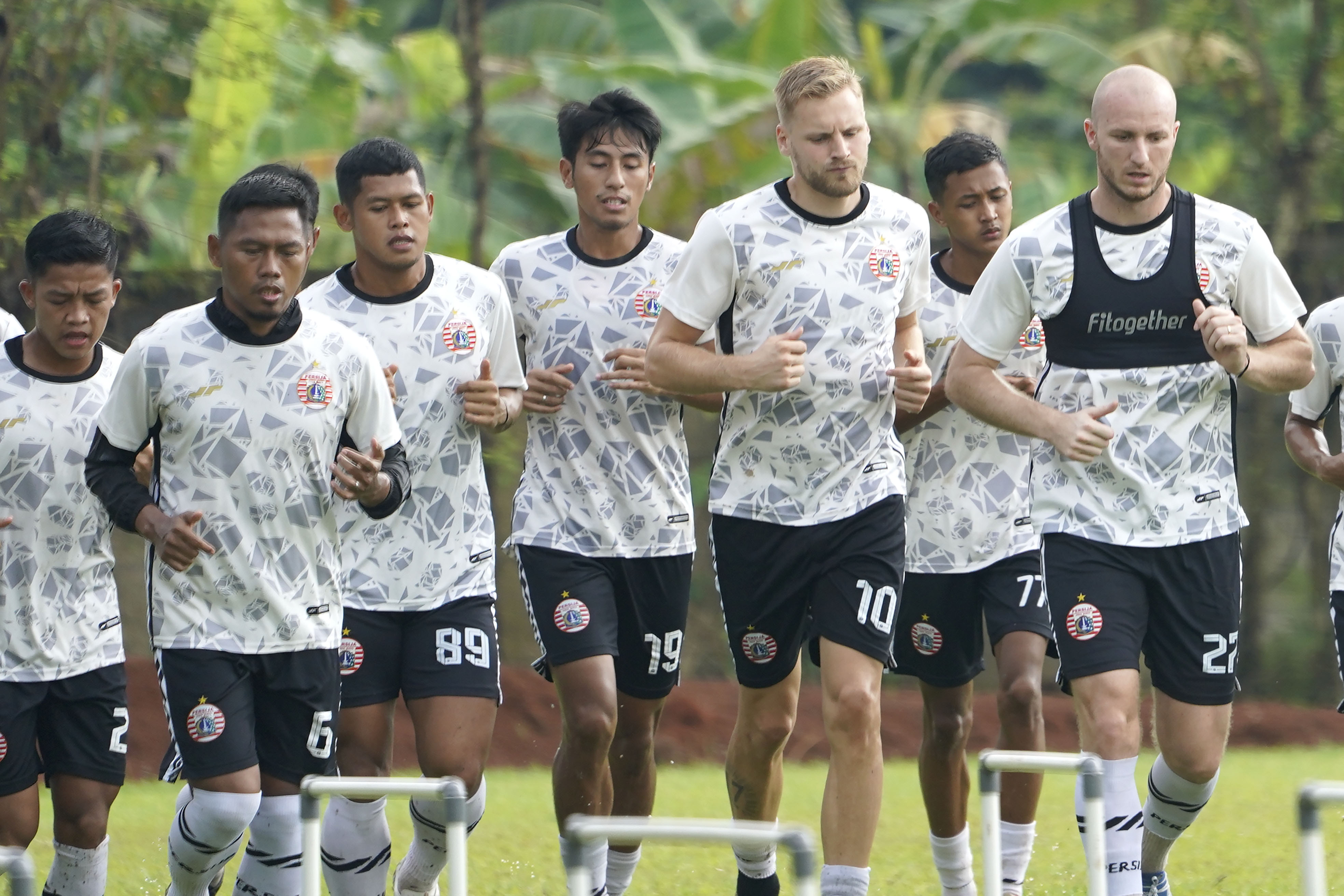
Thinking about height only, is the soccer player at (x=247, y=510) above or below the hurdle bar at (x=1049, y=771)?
above

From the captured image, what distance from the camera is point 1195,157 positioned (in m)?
24.4

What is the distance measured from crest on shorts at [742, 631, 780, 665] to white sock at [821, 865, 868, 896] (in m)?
0.98

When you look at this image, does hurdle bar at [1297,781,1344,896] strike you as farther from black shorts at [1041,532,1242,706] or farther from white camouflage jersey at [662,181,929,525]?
white camouflage jersey at [662,181,929,525]

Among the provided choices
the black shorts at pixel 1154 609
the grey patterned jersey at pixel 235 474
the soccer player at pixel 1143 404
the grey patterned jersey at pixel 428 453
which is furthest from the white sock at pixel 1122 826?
the grey patterned jersey at pixel 235 474

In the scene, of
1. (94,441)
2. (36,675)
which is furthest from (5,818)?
(94,441)

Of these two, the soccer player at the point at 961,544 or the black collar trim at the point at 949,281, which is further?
the black collar trim at the point at 949,281

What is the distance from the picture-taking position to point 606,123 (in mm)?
7684

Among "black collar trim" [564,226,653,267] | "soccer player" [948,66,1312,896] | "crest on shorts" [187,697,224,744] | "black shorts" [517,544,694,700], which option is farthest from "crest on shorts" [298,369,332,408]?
"soccer player" [948,66,1312,896]

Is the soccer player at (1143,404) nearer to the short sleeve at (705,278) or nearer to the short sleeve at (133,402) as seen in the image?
the short sleeve at (705,278)

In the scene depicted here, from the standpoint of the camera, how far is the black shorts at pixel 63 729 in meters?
6.76

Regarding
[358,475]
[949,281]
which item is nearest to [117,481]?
[358,475]

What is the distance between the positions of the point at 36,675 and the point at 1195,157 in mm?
20504

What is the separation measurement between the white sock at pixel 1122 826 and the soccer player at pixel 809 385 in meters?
0.85

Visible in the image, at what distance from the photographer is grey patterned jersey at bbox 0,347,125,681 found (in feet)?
22.3
